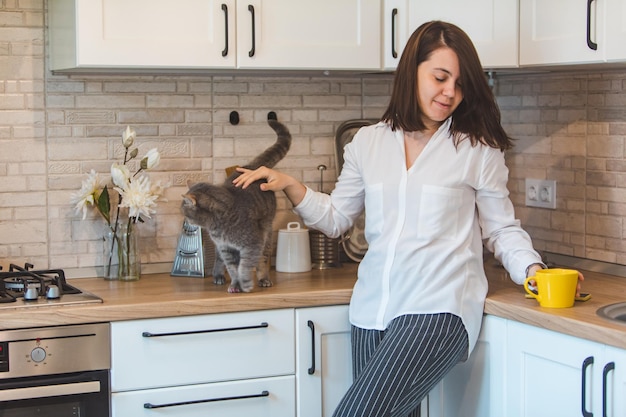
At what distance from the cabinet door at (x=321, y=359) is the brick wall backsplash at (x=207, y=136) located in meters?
0.61

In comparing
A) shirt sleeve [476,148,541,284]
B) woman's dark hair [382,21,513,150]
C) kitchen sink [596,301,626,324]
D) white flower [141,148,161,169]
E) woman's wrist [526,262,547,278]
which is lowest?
kitchen sink [596,301,626,324]

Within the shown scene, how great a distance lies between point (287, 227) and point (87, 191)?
0.67m

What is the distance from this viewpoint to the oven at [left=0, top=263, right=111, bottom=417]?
253 cm

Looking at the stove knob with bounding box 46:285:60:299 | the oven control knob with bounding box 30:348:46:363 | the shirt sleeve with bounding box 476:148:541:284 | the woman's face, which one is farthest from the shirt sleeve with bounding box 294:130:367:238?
the oven control knob with bounding box 30:348:46:363

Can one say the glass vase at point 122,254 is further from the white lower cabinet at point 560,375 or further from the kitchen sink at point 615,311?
the kitchen sink at point 615,311

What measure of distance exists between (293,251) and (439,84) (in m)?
0.80

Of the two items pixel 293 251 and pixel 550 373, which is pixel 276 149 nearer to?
pixel 293 251

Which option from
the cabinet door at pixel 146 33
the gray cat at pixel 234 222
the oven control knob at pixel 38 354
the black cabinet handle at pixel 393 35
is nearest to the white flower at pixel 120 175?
the gray cat at pixel 234 222

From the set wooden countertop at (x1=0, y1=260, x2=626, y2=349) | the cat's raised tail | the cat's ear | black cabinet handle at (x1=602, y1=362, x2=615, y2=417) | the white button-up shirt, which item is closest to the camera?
black cabinet handle at (x1=602, y1=362, x2=615, y2=417)

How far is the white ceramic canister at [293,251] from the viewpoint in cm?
318

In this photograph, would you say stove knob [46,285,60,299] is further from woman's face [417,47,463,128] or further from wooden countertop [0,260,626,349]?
woman's face [417,47,463,128]

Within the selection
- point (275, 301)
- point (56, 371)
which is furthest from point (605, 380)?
point (56, 371)

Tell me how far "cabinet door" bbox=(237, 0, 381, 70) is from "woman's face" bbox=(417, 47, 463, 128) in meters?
0.36

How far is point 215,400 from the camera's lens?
2.75m
